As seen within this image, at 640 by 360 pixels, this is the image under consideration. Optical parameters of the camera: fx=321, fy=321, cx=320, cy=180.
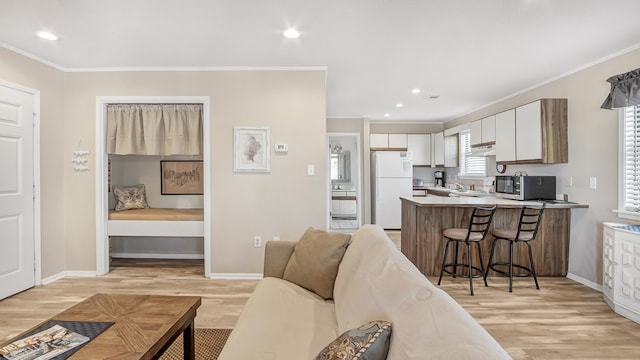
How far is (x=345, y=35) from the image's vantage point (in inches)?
116

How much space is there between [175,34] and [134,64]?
1167mm

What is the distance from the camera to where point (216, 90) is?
385 centimetres

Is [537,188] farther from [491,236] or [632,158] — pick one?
[632,158]

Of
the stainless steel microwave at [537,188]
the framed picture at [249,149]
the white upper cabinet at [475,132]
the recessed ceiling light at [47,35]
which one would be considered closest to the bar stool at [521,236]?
the stainless steel microwave at [537,188]

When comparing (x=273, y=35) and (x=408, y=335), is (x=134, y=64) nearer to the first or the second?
(x=273, y=35)

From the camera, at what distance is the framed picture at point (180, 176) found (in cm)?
477

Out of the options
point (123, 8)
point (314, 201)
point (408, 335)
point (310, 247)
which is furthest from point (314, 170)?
point (408, 335)

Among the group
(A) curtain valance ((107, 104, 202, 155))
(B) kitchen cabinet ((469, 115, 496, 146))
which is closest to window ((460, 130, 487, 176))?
(B) kitchen cabinet ((469, 115, 496, 146))

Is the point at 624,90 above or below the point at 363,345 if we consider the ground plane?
above

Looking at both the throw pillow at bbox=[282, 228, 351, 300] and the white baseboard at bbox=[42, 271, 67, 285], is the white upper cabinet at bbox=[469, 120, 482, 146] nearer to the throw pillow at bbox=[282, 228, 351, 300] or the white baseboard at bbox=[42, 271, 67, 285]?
the throw pillow at bbox=[282, 228, 351, 300]

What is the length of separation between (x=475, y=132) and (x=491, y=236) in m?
2.50

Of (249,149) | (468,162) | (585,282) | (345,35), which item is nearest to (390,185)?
(468,162)

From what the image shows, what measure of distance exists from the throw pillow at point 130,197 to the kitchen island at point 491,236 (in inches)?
148

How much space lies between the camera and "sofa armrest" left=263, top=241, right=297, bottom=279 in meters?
2.46
